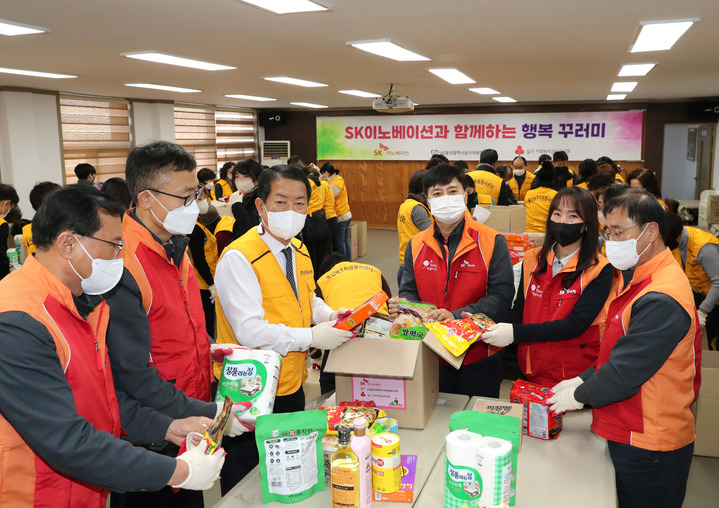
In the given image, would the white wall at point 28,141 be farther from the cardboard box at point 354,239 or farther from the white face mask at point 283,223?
the white face mask at point 283,223

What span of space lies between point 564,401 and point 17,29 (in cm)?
427

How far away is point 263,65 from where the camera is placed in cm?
586

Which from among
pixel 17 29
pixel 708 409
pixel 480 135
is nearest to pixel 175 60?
pixel 17 29

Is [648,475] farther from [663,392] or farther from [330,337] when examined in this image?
[330,337]

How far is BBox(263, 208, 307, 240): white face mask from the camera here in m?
2.26

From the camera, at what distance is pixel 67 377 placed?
4.69 ft

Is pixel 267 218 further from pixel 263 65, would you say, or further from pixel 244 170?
pixel 263 65

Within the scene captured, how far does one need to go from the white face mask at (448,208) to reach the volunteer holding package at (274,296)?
668 mm

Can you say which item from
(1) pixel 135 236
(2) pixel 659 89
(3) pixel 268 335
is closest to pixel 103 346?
(1) pixel 135 236

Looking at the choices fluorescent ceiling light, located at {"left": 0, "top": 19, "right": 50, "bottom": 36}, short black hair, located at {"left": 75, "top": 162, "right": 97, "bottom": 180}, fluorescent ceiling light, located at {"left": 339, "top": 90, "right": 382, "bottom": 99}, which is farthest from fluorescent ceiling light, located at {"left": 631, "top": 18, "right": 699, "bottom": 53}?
short black hair, located at {"left": 75, "top": 162, "right": 97, "bottom": 180}

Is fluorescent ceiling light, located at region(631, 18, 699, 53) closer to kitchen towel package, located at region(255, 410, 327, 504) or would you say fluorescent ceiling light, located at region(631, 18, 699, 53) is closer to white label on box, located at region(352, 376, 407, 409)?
white label on box, located at region(352, 376, 407, 409)

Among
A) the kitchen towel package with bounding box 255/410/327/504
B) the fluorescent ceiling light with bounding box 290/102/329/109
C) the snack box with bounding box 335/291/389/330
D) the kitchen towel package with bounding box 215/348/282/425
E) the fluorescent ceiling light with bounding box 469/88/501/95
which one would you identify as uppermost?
the fluorescent ceiling light with bounding box 290/102/329/109

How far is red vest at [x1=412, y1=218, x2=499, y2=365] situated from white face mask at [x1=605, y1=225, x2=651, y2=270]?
692 millimetres

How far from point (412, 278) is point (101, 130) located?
8.06 meters
